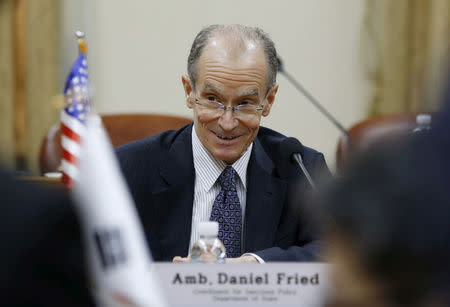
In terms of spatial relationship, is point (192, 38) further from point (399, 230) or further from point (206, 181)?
point (399, 230)

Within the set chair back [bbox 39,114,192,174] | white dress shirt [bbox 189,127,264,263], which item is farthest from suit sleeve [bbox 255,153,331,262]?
chair back [bbox 39,114,192,174]

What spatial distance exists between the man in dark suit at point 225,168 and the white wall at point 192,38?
187cm

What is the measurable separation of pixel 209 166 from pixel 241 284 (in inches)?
35.3

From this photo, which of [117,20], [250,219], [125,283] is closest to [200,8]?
[117,20]

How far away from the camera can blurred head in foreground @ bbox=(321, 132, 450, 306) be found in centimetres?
58

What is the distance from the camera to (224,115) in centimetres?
222

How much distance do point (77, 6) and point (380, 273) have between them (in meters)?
3.90

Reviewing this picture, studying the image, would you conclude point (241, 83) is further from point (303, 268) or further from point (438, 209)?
point (438, 209)

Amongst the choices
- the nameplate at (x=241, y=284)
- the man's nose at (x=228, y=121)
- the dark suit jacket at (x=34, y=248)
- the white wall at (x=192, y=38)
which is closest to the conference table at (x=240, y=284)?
the nameplate at (x=241, y=284)

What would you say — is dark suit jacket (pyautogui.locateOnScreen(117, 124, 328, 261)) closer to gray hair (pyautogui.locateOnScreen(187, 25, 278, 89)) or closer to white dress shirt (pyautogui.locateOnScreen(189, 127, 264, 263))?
white dress shirt (pyautogui.locateOnScreen(189, 127, 264, 263))

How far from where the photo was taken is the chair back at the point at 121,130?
A: 2.87 meters

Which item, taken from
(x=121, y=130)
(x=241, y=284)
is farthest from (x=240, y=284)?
(x=121, y=130)

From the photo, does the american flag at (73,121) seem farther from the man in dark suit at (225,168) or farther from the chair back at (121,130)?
the chair back at (121,130)

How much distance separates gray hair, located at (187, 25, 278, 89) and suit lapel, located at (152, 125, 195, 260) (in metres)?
0.28
